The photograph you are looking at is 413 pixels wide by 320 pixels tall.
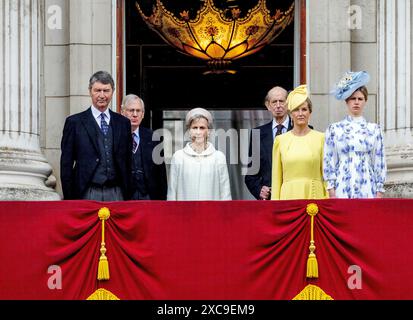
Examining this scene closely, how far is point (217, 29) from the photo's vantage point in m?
23.7

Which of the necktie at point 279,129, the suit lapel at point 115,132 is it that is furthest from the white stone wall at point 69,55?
the necktie at point 279,129

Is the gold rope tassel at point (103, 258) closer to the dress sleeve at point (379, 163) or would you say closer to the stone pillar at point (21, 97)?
the dress sleeve at point (379, 163)

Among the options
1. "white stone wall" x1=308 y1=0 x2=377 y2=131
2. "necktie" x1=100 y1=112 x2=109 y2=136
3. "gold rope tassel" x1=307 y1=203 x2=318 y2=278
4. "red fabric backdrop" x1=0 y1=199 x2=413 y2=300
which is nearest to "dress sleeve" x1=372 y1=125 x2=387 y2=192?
"red fabric backdrop" x1=0 y1=199 x2=413 y2=300

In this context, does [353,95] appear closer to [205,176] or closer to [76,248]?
[205,176]

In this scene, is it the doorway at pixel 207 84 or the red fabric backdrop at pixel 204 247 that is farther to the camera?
the doorway at pixel 207 84

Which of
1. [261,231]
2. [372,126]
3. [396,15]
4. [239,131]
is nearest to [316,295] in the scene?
[261,231]

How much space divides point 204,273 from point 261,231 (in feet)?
2.31

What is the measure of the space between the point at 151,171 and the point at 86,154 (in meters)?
1.05

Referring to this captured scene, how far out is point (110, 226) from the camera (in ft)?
54.4

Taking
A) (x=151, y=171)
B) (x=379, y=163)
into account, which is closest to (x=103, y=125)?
(x=151, y=171)

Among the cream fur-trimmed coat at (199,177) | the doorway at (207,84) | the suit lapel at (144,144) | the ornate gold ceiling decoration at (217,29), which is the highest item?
the ornate gold ceiling decoration at (217,29)

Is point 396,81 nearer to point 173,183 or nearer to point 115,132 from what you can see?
point 173,183

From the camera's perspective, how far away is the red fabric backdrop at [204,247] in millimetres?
16375

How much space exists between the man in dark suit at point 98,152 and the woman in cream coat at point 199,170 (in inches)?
24.7
